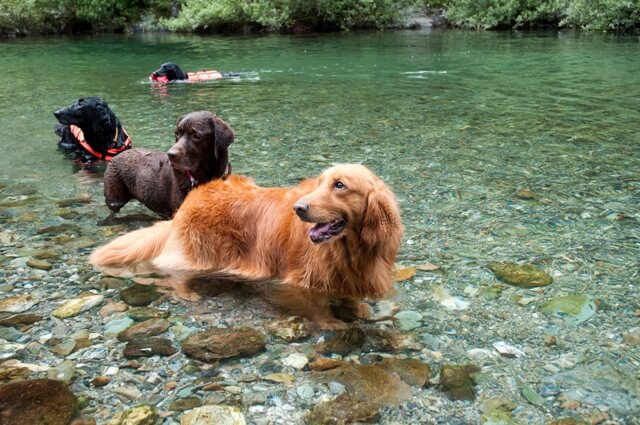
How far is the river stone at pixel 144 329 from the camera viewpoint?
3.56 metres

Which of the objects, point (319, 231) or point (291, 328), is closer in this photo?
point (291, 328)

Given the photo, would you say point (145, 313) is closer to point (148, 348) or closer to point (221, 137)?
point (148, 348)

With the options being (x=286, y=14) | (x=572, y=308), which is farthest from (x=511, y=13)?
(x=572, y=308)

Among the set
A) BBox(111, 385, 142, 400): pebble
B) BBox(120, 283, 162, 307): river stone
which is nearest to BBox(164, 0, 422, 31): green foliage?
BBox(120, 283, 162, 307): river stone

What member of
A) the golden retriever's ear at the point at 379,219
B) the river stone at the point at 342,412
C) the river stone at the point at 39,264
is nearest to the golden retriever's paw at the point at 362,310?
the golden retriever's ear at the point at 379,219

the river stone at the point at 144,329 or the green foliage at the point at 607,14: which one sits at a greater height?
the green foliage at the point at 607,14

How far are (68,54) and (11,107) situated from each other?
13.3m

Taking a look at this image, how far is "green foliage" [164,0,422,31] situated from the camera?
34.2 meters

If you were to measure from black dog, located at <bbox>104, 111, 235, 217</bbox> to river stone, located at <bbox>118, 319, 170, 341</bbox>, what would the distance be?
1881 millimetres

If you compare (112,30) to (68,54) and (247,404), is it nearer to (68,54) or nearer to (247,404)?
(68,54)

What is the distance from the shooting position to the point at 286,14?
112 feet

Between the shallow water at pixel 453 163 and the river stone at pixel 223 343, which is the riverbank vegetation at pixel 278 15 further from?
the river stone at pixel 223 343

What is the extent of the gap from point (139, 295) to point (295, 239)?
119 centimetres

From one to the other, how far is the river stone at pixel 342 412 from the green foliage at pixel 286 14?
3328 cm
